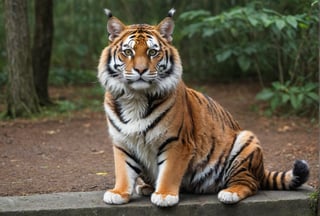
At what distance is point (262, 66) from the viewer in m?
11.5

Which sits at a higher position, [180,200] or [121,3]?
[121,3]

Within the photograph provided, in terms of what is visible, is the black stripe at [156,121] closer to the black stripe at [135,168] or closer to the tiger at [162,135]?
the tiger at [162,135]

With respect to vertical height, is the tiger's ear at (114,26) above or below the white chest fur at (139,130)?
above

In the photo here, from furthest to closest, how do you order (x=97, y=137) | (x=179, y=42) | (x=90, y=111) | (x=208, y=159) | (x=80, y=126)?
(x=179, y=42), (x=90, y=111), (x=80, y=126), (x=97, y=137), (x=208, y=159)

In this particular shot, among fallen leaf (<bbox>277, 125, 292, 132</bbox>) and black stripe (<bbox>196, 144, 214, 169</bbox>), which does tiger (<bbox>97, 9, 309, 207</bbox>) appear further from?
fallen leaf (<bbox>277, 125, 292, 132</bbox>)

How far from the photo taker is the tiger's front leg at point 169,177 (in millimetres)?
4535

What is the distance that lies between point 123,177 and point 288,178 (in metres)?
1.35

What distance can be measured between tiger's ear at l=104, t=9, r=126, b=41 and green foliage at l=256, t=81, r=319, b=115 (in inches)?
188

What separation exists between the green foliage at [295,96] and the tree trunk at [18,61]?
3551 millimetres

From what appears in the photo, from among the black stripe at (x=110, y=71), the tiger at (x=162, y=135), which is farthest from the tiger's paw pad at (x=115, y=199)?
the black stripe at (x=110, y=71)

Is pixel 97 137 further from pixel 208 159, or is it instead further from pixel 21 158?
pixel 208 159

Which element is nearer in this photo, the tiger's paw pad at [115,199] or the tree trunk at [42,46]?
the tiger's paw pad at [115,199]

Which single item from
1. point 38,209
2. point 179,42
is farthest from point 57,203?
point 179,42

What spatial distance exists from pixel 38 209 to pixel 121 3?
10.1 metres
